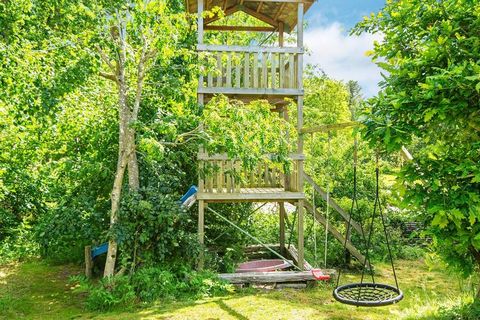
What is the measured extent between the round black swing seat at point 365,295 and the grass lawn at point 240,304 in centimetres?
63

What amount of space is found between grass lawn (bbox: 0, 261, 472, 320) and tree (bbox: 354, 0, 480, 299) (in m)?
1.84

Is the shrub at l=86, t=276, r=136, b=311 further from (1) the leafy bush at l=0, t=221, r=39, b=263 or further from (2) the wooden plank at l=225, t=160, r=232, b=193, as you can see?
(1) the leafy bush at l=0, t=221, r=39, b=263

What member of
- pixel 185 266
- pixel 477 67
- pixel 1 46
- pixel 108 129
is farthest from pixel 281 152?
pixel 1 46

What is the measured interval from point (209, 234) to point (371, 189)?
13.9ft

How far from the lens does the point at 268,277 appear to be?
290 inches

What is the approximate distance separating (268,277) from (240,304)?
1144 mm

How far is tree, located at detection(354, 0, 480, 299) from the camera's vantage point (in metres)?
3.37

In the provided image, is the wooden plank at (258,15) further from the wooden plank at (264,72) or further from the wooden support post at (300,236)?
the wooden support post at (300,236)

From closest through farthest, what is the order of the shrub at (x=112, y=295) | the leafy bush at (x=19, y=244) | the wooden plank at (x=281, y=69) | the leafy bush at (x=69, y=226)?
the shrub at (x=112, y=295), the leafy bush at (x=69, y=226), the wooden plank at (x=281, y=69), the leafy bush at (x=19, y=244)

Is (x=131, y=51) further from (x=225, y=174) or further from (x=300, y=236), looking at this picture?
(x=300, y=236)

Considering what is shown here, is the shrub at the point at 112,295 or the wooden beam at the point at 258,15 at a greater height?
the wooden beam at the point at 258,15

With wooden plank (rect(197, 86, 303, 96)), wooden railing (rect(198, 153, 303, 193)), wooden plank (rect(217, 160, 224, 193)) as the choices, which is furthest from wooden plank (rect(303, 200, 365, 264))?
wooden plank (rect(197, 86, 303, 96))

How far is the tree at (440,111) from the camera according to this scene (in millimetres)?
3367

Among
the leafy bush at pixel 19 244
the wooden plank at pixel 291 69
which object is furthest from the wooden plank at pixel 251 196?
the leafy bush at pixel 19 244
